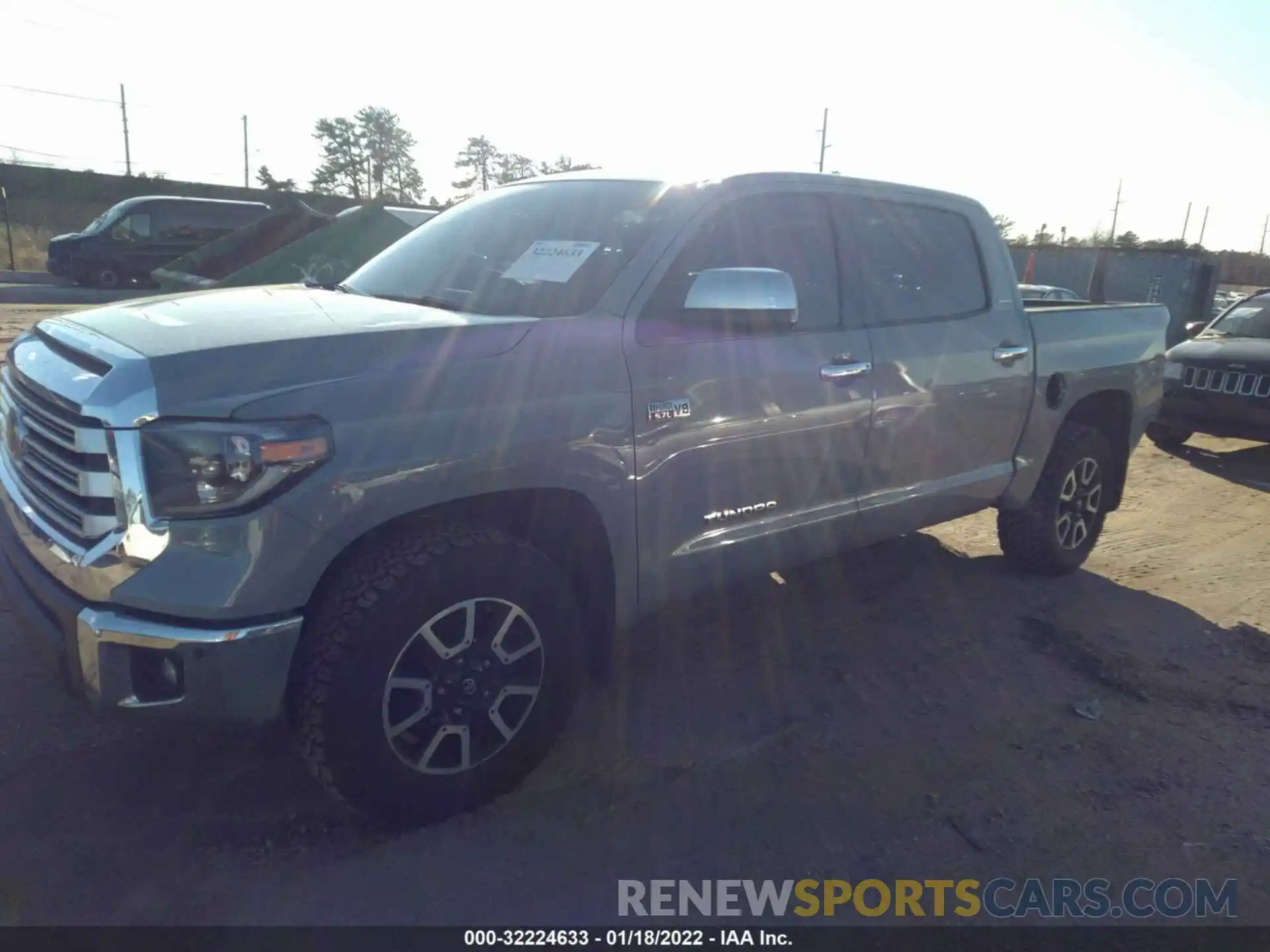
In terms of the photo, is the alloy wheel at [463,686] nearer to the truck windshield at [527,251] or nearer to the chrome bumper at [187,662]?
the chrome bumper at [187,662]

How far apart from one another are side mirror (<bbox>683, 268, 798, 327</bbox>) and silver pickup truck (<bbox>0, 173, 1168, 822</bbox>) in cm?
1

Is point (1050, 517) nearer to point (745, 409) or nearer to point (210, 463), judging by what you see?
point (745, 409)

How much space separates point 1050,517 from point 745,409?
2547 millimetres

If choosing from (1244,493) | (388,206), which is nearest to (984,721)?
(1244,493)

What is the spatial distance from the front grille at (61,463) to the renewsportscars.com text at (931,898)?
1729 mm

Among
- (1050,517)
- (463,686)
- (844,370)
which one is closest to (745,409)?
(844,370)

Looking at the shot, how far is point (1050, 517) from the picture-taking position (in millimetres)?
4777

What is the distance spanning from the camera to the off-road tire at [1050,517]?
4754mm

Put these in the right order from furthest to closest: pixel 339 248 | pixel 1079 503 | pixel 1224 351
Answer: pixel 339 248, pixel 1224 351, pixel 1079 503

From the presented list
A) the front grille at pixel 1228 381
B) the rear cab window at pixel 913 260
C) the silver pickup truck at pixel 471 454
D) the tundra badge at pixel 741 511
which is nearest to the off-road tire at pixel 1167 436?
the front grille at pixel 1228 381

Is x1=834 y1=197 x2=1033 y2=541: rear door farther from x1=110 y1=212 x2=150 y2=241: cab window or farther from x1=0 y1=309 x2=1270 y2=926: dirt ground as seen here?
x1=110 y1=212 x2=150 y2=241: cab window

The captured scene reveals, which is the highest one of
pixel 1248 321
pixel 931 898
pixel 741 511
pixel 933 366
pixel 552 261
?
pixel 552 261

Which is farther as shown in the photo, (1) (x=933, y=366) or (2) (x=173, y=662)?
(1) (x=933, y=366)

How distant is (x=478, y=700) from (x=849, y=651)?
78.7 inches
